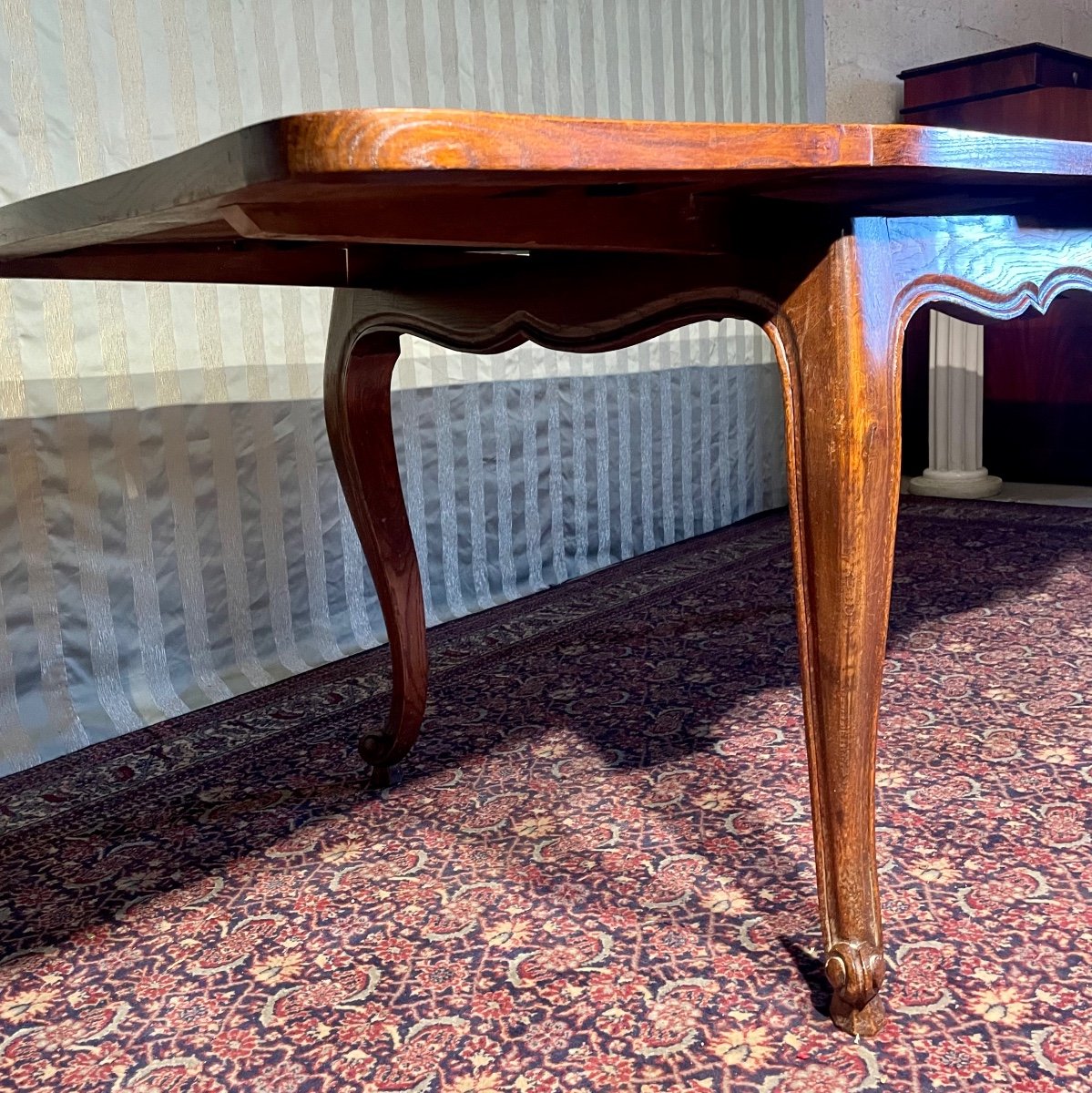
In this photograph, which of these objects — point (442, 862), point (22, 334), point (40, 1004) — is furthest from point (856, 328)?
point (22, 334)

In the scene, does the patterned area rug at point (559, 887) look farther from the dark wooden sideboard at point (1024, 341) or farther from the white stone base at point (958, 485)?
the dark wooden sideboard at point (1024, 341)

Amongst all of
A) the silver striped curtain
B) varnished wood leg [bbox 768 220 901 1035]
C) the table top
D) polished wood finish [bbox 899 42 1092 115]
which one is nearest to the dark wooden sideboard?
polished wood finish [bbox 899 42 1092 115]

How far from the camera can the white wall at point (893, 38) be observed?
3.93 m

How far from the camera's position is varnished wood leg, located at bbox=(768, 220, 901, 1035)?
912 millimetres

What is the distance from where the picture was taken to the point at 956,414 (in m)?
3.85

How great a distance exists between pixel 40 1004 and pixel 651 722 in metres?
0.95

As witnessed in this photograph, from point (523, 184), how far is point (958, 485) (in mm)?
3333

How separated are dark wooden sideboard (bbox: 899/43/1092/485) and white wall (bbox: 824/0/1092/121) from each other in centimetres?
13

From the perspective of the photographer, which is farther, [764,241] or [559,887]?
[559,887]

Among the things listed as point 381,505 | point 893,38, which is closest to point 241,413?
point 381,505

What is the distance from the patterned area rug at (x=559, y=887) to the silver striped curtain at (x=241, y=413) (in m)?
0.22

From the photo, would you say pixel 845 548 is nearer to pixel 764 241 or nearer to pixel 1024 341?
pixel 764 241

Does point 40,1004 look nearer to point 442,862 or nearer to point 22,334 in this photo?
point 442,862

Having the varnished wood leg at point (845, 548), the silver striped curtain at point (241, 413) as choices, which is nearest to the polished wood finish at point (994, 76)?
the silver striped curtain at point (241, 413)
